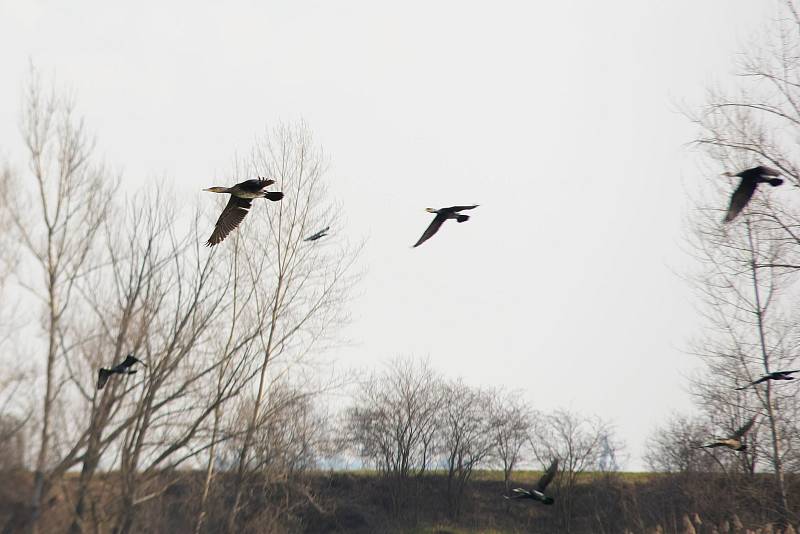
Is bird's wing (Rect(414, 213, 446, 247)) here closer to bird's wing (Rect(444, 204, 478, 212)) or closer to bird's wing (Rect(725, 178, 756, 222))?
bird's wing (Rect(444, 204, 478, 212))

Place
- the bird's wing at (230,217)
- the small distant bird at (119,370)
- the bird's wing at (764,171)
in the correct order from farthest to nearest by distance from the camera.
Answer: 1. the small distant bird at (119,370)
2. the bird's wing at (230,217)
3. the bird's wing at (764,171)

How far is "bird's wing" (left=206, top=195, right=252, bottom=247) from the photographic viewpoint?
34.9ft

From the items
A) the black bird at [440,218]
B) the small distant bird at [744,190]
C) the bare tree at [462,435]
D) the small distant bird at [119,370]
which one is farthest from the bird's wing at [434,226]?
the bare tree at [462,435]

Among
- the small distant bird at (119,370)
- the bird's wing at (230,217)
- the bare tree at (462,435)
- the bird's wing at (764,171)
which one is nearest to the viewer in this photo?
the bird's wing at (764,171)

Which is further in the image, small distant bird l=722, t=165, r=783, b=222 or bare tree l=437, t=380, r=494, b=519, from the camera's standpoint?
bare tree l=437, t=380, r=494, b=519

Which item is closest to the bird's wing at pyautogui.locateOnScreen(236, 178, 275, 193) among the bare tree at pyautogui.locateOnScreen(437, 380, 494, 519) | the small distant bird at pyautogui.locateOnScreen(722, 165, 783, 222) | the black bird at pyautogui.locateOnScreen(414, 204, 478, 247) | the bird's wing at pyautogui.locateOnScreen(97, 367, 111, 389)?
the black bird at pyautogui.locateOnScreen(414, 204, 478, 247)

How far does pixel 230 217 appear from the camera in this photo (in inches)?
430

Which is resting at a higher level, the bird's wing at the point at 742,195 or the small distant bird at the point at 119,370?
the bird's wing at the point at 742,195

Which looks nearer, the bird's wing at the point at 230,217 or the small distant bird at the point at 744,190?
the small distant bird at the point at 744,190

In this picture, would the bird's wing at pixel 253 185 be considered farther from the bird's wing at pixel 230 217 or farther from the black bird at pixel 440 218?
→ the black bird at pixel 440 218

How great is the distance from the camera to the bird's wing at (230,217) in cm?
1065

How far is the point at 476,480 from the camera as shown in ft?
127

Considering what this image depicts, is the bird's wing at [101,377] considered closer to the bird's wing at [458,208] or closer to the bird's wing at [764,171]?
the bird's wing at [458,208]

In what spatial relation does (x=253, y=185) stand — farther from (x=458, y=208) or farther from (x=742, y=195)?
(x=742, y=195)
